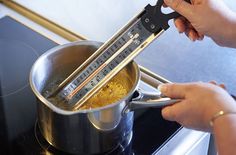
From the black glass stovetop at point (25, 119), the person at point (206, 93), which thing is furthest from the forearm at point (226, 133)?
the black glass stovetop at point (25, 119)

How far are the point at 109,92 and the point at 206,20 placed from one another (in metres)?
0.24

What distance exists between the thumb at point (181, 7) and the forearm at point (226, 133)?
0.24 m

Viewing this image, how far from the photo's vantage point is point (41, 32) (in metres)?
1.11

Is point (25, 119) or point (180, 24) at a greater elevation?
point (180, 24)

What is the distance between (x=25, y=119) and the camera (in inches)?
34.1

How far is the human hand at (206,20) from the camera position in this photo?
2.65 ft

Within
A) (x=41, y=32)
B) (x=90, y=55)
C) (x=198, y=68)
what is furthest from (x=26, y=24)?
(x=198, y=68)

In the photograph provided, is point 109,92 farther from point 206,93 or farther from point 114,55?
point 206,93

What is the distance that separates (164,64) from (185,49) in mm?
82

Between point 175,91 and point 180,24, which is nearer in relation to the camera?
point 175,91

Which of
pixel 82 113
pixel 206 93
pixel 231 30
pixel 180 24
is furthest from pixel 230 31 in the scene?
pixel 82 113

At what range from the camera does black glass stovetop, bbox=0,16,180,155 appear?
812mm

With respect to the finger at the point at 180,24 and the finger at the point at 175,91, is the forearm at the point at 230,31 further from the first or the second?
the finger at the point at 175,91

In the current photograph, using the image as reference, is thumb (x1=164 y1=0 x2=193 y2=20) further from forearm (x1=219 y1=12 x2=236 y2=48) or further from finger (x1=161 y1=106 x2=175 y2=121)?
finger (x1=161 y1=106 x2=175 y2=121)
